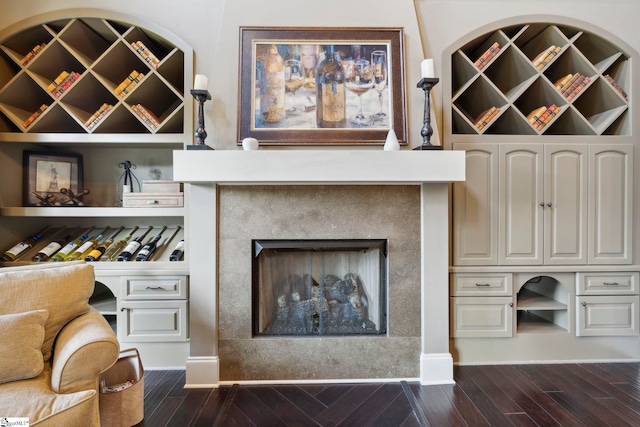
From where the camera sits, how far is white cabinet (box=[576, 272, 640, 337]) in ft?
7.71

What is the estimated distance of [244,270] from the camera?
6.97 ft

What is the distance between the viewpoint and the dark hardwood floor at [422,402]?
5.71ft

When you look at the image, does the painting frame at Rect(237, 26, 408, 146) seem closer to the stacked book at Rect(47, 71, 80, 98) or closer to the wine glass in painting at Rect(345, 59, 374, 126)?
the wine glass in painting at Rect(345, 59, 374, 126)

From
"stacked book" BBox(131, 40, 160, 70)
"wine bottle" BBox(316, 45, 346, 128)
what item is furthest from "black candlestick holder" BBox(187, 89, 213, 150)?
"wine bottle" BBox(316, 45, 346, 128)

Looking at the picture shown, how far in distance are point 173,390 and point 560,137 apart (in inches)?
130

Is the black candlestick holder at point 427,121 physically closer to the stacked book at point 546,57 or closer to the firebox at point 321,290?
the firebox at point 321,290

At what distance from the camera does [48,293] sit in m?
1.56

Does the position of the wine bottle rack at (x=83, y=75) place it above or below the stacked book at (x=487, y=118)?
above

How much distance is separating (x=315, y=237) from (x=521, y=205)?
159 cm

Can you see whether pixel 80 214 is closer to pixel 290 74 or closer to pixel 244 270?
pixel 244 270

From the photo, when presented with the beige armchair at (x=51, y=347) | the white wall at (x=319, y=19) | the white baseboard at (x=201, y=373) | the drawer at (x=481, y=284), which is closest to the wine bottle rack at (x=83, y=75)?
the white wall at (x=319, y=19)

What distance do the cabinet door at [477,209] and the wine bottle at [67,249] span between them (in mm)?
2887

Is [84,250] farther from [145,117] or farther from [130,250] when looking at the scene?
[145,117]

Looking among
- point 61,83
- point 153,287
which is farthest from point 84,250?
point 61,83
